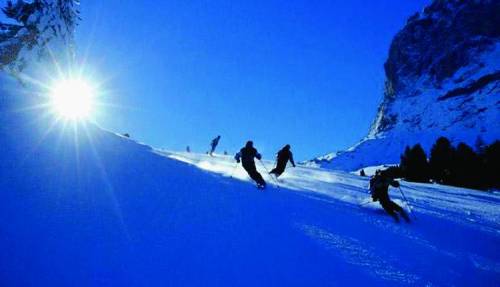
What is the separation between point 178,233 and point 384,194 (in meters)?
6.72

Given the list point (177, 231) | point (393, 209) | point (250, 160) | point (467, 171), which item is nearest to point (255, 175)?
point (250, 160)

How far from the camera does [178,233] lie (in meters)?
7.17

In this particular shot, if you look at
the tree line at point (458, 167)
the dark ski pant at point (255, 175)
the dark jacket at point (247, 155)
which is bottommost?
the dark ski pant at point (255, 175)

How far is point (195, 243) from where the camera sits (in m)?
6.89

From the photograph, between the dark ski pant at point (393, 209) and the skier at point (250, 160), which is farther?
the skier at point (250, 160)

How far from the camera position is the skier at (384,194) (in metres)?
11.2

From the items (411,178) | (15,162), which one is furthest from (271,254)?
(411,178)

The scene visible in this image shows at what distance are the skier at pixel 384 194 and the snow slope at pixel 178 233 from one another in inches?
14.3

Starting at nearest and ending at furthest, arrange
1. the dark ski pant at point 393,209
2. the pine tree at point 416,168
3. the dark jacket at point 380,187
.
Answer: the dark ski pant at point 393,209
the dark jacket at point 380,187
the pine tree at point 416,168

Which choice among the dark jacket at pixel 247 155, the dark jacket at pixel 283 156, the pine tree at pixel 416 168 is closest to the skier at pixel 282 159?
the dark jacket at pixel 283 156

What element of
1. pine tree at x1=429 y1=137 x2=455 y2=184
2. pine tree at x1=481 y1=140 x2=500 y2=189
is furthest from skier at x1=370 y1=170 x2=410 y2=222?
pine tree at x1=429 y1=137 x2=455 y2=184

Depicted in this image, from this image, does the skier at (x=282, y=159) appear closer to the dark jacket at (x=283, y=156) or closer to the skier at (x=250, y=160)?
the dark jacket at (x=283, y=156)

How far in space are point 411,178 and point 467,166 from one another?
9341 millimetres

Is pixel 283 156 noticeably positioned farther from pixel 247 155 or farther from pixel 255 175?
pixel 255 175
